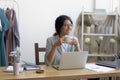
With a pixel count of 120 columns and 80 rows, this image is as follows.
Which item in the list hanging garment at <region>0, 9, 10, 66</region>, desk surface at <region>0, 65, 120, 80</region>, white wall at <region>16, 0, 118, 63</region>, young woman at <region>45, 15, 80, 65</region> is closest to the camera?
desk surface at <region>0, 65, 120, 80</region>

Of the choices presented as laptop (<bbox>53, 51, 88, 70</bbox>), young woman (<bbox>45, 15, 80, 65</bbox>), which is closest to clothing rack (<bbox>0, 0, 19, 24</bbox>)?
young woman (<bbox>45, 15, 80, 65</bbox>)

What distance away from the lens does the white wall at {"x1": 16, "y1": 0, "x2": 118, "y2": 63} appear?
12.4ft

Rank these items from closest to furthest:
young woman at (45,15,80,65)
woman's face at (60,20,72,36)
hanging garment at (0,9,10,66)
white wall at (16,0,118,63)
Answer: young woman at (45,15,80,65) → woman's face at (60,20,72,36) → hanging garment at (0,9,10,66) → white wall at (16,0,118,63)

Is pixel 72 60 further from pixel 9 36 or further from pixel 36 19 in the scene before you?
pixel 36 19

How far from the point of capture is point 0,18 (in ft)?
10.5

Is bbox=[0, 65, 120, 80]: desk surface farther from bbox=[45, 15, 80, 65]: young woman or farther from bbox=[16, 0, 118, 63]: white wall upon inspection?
bbox=[16, 0, 118, 63]: white wall

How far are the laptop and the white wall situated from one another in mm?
1821

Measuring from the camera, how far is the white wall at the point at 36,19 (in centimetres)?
377

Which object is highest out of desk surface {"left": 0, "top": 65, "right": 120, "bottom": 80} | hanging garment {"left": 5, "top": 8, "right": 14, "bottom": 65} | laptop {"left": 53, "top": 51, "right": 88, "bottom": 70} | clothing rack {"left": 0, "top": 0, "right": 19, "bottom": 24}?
clothing rack {"left": 0, "top": 0, "right": 19, "bottom": 24}

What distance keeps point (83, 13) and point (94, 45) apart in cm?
61

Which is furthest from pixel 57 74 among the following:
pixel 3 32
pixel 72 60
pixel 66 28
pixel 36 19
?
pixel 36 19

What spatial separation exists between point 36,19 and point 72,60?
6.38 feet

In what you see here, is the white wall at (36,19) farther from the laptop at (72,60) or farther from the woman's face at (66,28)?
the laptop at (72,60)

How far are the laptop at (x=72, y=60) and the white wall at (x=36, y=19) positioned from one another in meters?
1.82
